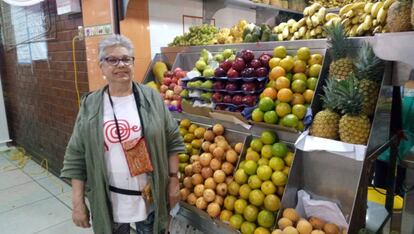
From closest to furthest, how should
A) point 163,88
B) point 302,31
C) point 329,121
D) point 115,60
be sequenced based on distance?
point 329,121, point 115,60, point 302,31, point 163,88

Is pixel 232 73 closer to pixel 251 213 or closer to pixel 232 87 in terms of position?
pixel 232 87

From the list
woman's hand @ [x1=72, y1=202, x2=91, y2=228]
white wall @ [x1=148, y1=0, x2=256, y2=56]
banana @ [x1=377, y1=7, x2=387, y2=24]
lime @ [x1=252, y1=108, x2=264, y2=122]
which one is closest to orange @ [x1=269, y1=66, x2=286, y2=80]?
lime @ [x1=252, y1=108, x2=264, y2=122]

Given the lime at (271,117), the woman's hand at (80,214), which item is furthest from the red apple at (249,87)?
the woman's hand at (80,214)

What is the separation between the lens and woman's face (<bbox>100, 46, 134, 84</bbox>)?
1.60 metres

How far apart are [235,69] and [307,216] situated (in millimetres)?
1045

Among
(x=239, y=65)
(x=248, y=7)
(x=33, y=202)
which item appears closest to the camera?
(x=239, y=65)

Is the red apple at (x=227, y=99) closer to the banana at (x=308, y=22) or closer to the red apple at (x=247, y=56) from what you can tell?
the red apple at (x=247, y=56)

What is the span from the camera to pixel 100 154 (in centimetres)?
159

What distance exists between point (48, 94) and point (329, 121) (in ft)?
12.3

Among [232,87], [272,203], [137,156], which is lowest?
[272,203]

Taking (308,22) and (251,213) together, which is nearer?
(251,213)

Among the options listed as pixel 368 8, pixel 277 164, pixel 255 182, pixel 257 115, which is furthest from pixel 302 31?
pixel 255 182

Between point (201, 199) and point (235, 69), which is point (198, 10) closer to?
point (235, 69)

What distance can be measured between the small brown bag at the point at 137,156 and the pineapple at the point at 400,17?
4.60 ft
